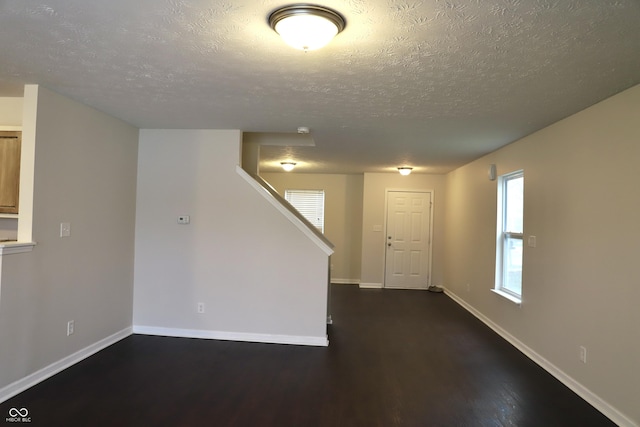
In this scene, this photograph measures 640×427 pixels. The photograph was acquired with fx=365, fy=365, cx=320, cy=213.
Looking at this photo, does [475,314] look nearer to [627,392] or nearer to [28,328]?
[627,392]

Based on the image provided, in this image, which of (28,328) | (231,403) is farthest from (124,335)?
(231,403)

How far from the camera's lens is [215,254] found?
403 centimetres

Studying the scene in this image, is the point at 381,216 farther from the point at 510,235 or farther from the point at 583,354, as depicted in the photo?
the point at 583,354

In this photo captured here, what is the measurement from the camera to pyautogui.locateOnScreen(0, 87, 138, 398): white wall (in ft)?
8.86

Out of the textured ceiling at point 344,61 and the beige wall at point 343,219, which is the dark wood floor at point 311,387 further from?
the beige wall at point 343,219

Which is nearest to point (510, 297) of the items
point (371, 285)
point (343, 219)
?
point (371, 285)

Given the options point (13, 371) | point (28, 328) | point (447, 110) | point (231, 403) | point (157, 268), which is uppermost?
point (447, 110)

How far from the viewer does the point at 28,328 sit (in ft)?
9.03

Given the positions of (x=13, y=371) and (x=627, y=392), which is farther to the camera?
(x=13, y=371)

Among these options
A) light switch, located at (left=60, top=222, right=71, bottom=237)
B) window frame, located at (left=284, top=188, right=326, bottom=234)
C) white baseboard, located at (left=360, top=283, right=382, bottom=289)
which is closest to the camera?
light switch, located at (left=60, top=222, right=71, bottom=237)

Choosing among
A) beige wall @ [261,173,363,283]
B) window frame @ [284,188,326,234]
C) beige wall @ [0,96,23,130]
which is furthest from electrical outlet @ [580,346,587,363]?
window frame @ [284,188,326,234]

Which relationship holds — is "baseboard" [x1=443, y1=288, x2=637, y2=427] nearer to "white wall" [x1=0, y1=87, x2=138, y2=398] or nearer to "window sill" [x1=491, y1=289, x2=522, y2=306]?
"window sill" [x1=491, y1=289, x2=522, y2=306]

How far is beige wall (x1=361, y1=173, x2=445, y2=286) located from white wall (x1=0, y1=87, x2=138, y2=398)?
4413 mm

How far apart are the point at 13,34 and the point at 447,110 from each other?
2916 mm
